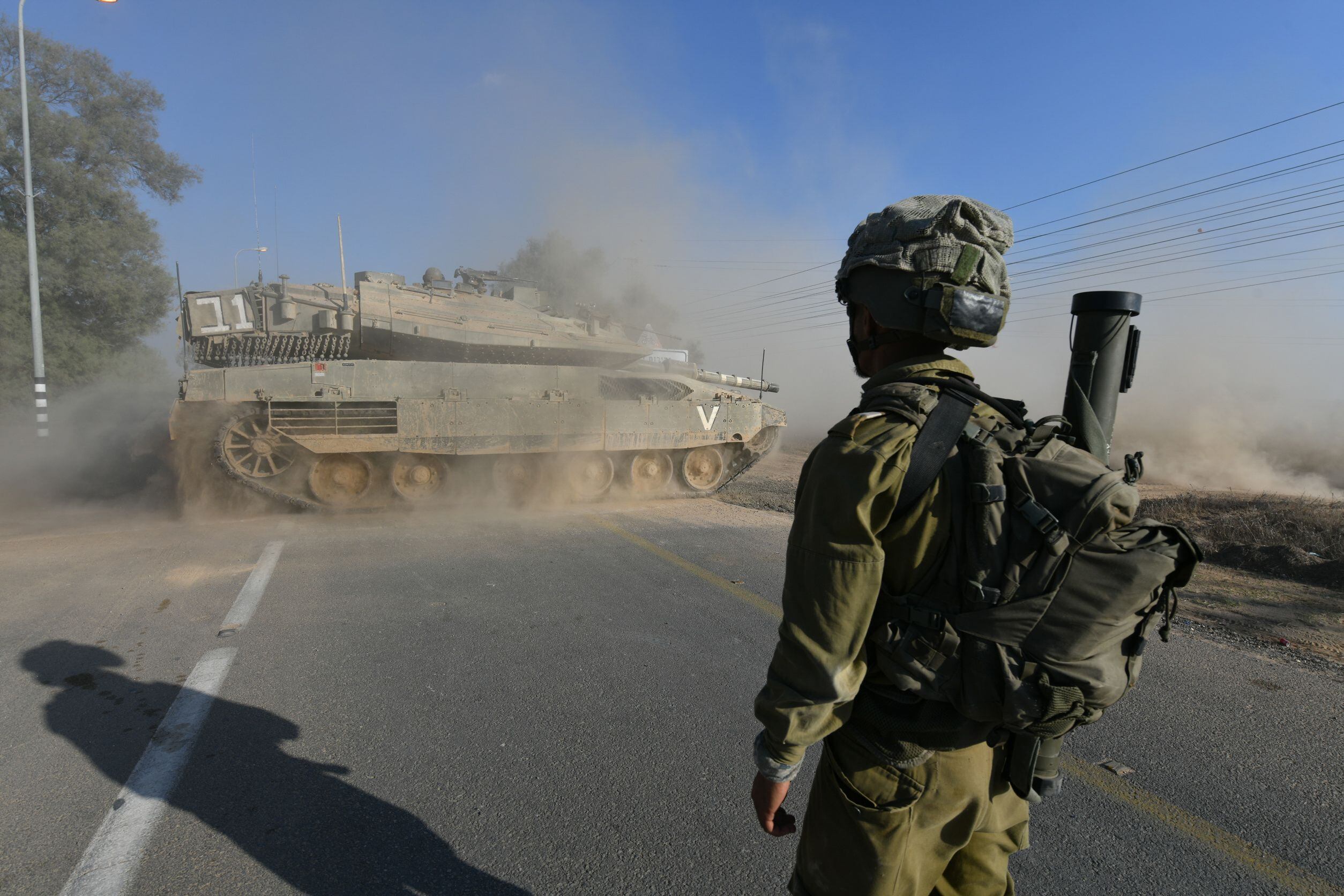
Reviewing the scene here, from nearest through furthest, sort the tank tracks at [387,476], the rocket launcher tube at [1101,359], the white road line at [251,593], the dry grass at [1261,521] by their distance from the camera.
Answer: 1. the rocket launcher tube at [1101,359]
2. the white road line at [251,593]
3. the dry grass at [1261,521]
4. the tank tracks at [387,476]

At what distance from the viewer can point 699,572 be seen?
19.9 ft

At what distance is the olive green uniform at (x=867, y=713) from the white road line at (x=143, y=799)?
2.13 metres

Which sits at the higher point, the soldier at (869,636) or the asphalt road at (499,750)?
the soldier at (869,636)

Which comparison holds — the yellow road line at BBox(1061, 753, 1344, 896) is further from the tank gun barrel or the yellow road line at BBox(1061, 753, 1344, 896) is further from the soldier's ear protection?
the tank gun barrel

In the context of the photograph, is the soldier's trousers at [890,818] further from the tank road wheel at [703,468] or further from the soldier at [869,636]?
the tank road wheel at [703,468]

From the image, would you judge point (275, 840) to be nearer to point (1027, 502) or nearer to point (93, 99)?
point (1027, 502)

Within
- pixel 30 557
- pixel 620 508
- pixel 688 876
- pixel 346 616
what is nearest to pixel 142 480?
pixel 30 557

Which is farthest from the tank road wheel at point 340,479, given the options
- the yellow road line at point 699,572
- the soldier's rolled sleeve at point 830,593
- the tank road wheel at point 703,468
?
the soldier's rolled sleeve at point 830,593

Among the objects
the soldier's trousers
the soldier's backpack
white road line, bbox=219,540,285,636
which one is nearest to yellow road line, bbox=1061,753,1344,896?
the soldier's trousers

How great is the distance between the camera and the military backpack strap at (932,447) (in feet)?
4.16

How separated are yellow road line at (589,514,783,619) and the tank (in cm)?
219

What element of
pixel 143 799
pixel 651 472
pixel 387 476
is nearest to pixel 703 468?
pixel 651 472

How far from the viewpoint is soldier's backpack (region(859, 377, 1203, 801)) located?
123 cm

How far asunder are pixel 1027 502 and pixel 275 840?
8.28 ft
